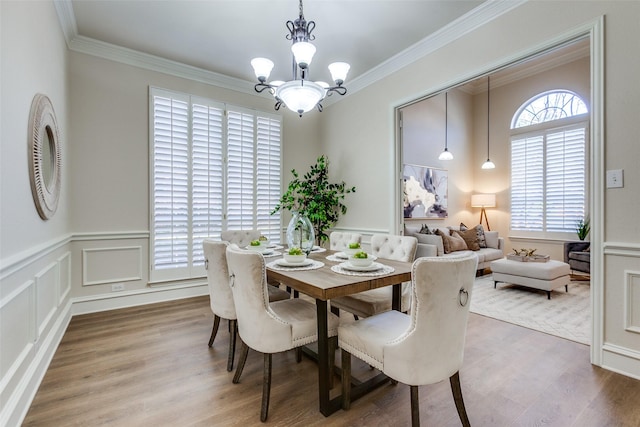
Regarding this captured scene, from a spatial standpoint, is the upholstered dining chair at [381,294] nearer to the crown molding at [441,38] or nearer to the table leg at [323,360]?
the table leg at [323,360]

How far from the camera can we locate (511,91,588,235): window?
5555mm

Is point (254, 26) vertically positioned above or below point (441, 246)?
above

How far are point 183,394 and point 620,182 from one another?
3302 millimetres

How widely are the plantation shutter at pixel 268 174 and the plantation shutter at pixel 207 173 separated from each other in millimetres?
578

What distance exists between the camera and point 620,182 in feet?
7.02

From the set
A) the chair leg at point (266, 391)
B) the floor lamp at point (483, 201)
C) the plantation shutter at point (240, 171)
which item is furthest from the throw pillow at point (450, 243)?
the chair leg at point (266, 391)

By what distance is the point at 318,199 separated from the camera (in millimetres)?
4652

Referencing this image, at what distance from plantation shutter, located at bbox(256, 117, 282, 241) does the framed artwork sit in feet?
7.83

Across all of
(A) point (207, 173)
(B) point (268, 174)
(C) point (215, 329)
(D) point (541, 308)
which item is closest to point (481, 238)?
(D) point (541, 308)

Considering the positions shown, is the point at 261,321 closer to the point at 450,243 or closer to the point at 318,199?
the point at 318,199

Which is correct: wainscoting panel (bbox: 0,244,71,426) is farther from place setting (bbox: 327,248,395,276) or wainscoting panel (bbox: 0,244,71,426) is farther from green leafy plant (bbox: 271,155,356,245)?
green leafy plant (bbox: 271,155,356,245)

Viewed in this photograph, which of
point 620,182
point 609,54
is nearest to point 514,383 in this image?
point 620,182

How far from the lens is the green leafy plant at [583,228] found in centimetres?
530

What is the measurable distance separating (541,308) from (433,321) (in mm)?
3090
